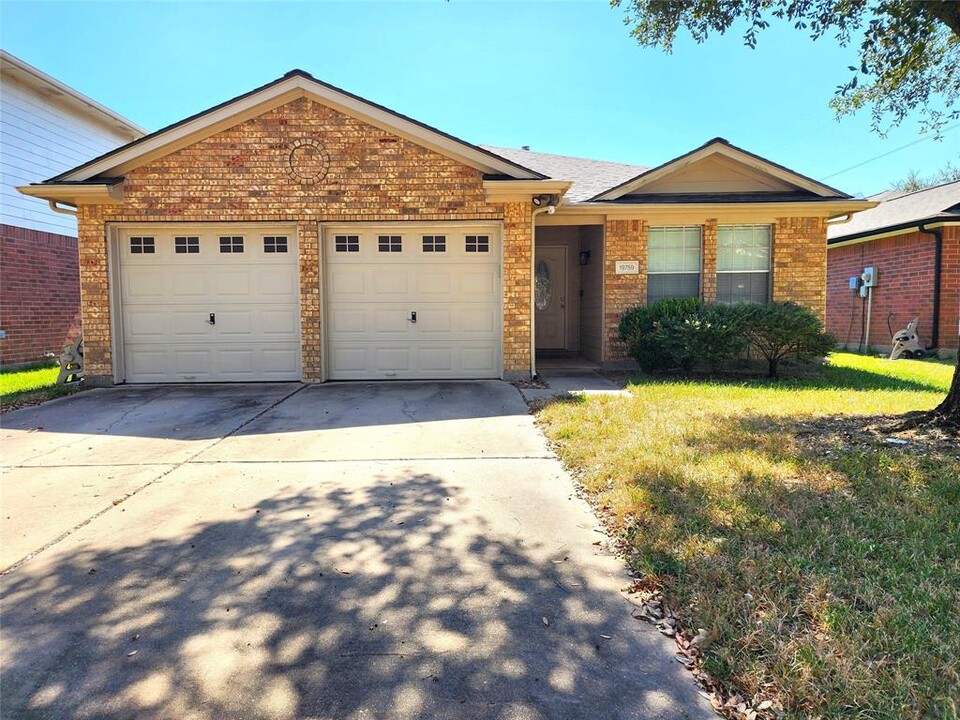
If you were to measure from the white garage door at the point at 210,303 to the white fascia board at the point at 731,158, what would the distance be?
5.83 m

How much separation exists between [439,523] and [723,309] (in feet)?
23.0

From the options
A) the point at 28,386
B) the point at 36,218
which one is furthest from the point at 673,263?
the point at 36,218

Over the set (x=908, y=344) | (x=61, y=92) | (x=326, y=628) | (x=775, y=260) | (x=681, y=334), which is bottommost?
(x=326, y=628)

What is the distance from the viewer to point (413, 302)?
30.6ft

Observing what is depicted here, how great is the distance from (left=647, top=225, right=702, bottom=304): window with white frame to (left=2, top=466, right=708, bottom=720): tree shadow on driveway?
7934 mm

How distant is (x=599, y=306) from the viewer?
10938mm

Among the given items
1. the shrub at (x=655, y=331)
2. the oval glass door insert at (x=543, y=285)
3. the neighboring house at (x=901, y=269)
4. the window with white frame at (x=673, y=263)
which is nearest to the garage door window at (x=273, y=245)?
the shrub at (x=655, y=331)

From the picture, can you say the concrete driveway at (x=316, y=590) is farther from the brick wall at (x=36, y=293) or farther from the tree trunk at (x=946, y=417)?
the brick wall at (x=36, y=293)

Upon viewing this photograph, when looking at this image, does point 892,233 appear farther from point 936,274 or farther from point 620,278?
point 620,278

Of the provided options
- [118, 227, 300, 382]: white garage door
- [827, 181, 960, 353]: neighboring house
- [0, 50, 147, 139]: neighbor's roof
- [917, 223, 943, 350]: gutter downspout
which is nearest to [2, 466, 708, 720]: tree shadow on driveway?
[118, 227, 300, 382]: white garage door

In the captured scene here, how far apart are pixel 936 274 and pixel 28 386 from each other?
1817 cm

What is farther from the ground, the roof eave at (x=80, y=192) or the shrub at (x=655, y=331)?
the roof eave at (x=80, y=192)

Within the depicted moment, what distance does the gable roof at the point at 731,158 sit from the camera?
33.2ft

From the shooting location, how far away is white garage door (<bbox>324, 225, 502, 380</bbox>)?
9281mm
